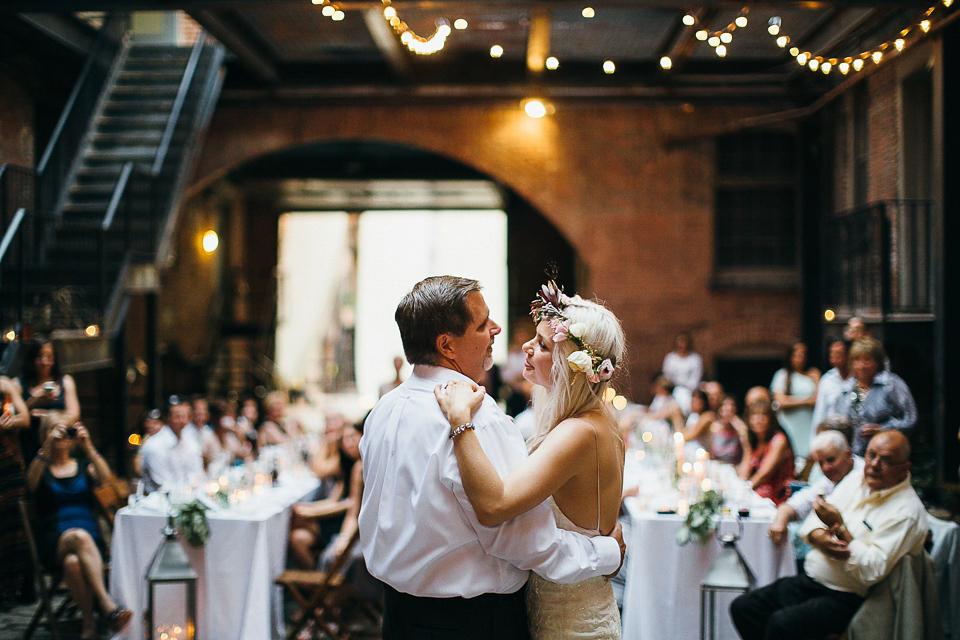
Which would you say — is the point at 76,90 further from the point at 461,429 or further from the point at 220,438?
the point at 461,429

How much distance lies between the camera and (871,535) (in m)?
3.65

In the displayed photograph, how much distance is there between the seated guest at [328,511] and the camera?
5.34 meters

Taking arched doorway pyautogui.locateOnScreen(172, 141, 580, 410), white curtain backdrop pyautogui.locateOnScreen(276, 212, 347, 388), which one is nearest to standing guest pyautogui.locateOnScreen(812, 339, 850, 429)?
arched doorway pyautogui.locateOnScreen(172, 141, 580, 410)

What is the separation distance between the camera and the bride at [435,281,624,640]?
219 cm

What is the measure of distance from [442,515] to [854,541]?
7.99ft

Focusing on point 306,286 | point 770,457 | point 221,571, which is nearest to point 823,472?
point 770,457

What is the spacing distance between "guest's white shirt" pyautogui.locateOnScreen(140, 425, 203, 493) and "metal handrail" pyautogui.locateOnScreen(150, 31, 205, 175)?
4.21 meters

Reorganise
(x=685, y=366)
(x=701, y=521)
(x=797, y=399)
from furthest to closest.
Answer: (x=685, y=366), (x=797, y=399), (x=701, y=521)

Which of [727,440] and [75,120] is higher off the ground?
[75,120]

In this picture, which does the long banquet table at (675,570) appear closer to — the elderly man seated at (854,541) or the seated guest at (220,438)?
the elderly man seated at (854,541)

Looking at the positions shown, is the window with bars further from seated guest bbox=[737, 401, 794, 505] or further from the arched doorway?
seated guest bbox=[737, 401, 794, 505]

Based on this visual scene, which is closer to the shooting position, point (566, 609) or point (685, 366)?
point (566, 609)

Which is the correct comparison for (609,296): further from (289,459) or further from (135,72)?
(135,72)

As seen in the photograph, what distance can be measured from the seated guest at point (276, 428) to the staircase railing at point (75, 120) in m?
3.28
